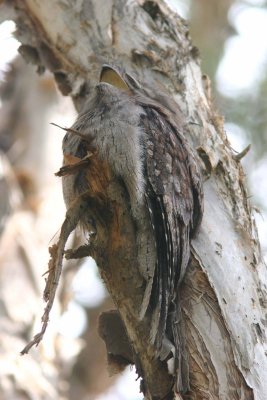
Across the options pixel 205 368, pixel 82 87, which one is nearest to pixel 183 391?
pixel 205 368

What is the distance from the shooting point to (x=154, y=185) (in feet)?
7.35

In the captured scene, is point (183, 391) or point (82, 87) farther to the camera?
point (82, 87)

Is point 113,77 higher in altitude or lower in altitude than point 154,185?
higher

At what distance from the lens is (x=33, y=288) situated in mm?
5395

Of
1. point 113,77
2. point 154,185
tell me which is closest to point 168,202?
point 154,185

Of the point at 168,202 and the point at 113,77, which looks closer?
the point at 168,202

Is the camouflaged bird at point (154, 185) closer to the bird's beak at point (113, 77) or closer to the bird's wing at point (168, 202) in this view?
the bird's wing at point (168, 202)

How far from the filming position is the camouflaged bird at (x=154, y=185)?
2215mm

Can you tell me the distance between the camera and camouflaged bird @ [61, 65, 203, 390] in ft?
7.27

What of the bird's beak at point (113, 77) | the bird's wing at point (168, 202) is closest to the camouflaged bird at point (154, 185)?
the bird's wing at point (168, 202)

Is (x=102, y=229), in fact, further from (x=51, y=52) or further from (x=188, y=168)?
(x=51, y=52)

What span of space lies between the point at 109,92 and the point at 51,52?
0.68 m

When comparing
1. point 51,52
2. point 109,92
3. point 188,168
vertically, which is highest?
point 51,52

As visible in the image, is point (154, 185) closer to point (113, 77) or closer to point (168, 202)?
point (168, 202)
